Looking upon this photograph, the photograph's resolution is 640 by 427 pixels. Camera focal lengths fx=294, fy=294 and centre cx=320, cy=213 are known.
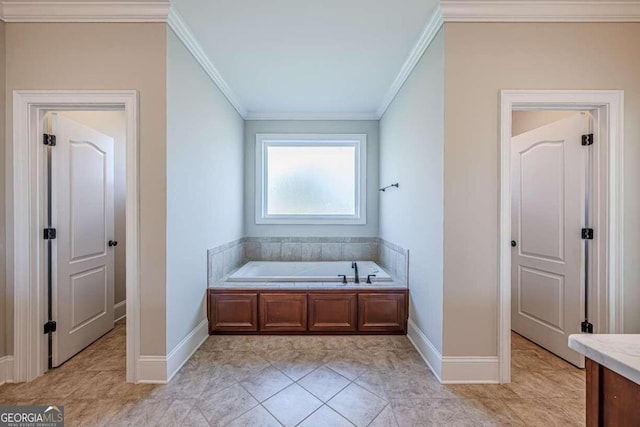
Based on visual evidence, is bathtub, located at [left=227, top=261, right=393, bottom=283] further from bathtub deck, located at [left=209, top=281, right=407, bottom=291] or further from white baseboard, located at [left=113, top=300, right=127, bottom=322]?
white baseboard, located at [left=113, top=300, right=127, bottom=322]

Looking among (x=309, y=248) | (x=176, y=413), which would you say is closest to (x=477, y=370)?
(x=176, y=413)

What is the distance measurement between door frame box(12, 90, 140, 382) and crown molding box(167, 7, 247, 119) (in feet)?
1.92

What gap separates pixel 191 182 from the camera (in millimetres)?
2479

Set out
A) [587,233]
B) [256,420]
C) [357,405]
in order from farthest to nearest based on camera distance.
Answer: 1. [587,233]
2. [357,405]
3. [256,420]

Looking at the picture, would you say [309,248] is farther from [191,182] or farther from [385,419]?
[385,419]

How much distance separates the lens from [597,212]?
2.11 metres

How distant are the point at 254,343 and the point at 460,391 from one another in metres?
1.73

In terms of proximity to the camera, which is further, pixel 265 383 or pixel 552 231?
pixel 552 231

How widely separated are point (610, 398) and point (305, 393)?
1.62 m

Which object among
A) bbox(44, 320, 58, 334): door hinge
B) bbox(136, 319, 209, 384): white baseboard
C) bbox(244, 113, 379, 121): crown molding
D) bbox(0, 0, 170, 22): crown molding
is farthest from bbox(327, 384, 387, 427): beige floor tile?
bbox(244, 113, 379, 121): crown molding

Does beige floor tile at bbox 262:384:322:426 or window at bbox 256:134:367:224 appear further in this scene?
window at bbox 256:134:367:224

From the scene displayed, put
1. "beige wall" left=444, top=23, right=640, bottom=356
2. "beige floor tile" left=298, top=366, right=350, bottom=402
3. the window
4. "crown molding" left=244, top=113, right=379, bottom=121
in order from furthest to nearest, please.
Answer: the window
"crown molding" left=244, top=113, right=379, bottom=121
"beige wall" left=444, top=23, right=640, bottom=356
"beige floor tile" left=298, top=366, right=350, bottom=402

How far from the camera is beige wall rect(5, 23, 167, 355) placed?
6.73 feet

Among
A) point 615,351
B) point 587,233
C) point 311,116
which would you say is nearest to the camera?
point 615,351
